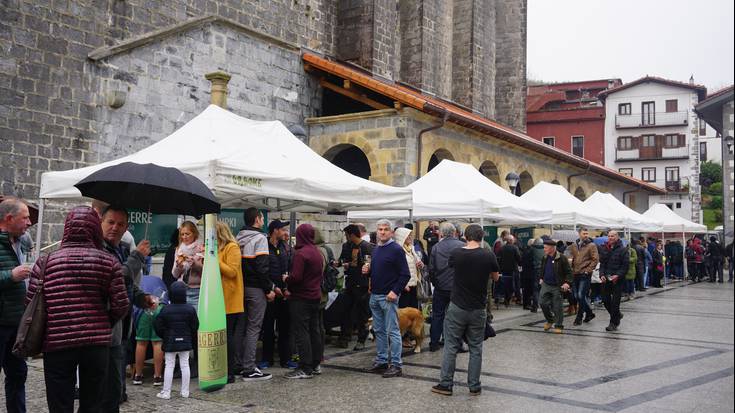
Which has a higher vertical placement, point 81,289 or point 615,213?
point 615,213

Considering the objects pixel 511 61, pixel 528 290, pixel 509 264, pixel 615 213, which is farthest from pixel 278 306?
pixel 511 61

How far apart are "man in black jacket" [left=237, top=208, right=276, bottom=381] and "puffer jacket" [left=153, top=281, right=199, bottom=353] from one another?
2.88ft

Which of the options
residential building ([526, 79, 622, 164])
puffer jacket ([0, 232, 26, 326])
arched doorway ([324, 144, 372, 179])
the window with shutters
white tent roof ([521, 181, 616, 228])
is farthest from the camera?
residential building ([526, 79, 622, 164])

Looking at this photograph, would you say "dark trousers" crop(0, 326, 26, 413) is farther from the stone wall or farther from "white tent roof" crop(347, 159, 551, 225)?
the stone wall

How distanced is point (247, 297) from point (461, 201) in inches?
230

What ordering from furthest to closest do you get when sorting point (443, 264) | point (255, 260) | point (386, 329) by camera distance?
1. point (443, 264)
2. point (386, 329)
3. point (255, 260)

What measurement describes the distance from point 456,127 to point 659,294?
26.7 ft

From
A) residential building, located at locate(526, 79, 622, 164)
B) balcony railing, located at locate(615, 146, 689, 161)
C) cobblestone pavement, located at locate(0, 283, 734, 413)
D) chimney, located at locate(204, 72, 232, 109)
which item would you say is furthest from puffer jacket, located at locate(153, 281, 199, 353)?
balcony railing, located at locate(615, 146, 689, 161)

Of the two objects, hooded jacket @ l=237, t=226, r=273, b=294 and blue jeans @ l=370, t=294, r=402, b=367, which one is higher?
hooded jacket @ l=237, t=226, r=273, b=294

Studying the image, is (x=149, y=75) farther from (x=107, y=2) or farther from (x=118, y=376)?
(x=118, y=376)

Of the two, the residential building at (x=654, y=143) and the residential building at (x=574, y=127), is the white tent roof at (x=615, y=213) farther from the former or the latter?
the residential building at (x=574, y=127)

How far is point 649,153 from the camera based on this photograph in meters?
56.5

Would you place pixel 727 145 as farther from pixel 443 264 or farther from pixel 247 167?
pixel 443 264

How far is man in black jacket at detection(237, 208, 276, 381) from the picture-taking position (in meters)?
7.39
